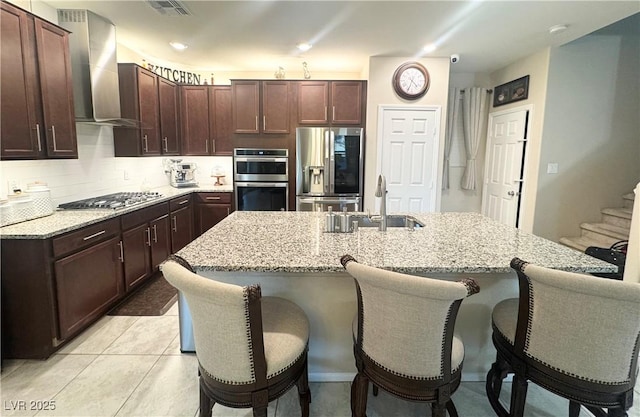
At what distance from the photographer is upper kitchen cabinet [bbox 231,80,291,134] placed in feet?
14.9

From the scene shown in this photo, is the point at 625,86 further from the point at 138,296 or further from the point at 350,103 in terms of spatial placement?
the point at 138,296

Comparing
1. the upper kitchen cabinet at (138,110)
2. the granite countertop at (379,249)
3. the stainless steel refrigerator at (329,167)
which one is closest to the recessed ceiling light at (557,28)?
the stainless steel refrigerator at (329,167)

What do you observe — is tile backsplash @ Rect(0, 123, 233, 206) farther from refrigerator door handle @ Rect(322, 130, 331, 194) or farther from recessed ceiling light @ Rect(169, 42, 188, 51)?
refrigerator door handle @ Rect(322, 130, 331, 194)

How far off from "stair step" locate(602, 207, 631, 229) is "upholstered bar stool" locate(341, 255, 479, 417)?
12.2 ft

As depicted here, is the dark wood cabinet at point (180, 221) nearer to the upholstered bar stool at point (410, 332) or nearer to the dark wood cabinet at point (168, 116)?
the dark wood cabinet at point (168, 116)

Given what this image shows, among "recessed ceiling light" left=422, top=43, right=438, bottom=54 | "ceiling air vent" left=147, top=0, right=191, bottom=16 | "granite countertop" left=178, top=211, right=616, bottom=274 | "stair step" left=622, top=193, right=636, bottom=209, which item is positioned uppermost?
"recessed ceiling light" left=422, top=43, right=438, bottom=54

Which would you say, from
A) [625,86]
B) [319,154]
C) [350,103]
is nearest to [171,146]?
[319,154]

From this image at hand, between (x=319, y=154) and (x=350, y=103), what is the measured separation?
2.73 feet

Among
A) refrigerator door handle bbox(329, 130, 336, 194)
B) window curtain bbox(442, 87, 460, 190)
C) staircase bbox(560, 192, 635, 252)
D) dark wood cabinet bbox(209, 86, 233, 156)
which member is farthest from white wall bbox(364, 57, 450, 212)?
dark wood cabinet bbox(209, 86, 233, 156)

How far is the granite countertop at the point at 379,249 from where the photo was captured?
155 cm

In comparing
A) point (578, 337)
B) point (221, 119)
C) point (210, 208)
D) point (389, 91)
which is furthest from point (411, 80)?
point (578, 337)

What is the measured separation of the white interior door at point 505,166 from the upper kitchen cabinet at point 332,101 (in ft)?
6.77

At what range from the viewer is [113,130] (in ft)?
12.5

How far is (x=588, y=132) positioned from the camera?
4035 millimetres
